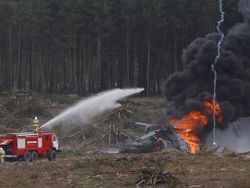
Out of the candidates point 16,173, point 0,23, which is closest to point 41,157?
point 16,173

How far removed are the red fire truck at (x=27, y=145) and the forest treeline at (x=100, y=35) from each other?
120 feet

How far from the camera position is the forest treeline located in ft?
229

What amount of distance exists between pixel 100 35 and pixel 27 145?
40421 millimetres

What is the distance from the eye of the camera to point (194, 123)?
3750 centimetres

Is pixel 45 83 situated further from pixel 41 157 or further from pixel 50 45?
pixel 41 157

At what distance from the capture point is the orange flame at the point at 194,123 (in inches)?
1447

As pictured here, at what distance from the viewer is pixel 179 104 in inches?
1577

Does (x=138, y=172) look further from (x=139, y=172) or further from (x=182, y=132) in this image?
(x=182, y=132)

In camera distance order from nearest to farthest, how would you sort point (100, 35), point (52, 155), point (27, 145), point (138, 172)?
point (138, 172) → point (27, 145) → point (52, 155) → point (100, 35)

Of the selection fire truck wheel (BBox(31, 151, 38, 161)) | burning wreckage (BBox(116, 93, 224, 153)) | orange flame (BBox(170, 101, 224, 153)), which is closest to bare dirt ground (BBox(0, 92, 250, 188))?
fire truck wheel (BBox(31, 151, 38, 161))

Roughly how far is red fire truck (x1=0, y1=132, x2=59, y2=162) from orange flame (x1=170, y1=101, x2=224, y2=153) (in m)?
7.72

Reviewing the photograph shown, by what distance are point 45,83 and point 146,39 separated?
1720 centimetres

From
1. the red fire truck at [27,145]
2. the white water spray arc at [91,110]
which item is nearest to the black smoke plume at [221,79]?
the white water spray arc at [91,110]

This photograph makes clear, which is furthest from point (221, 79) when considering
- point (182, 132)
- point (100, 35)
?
point (100, 35)
